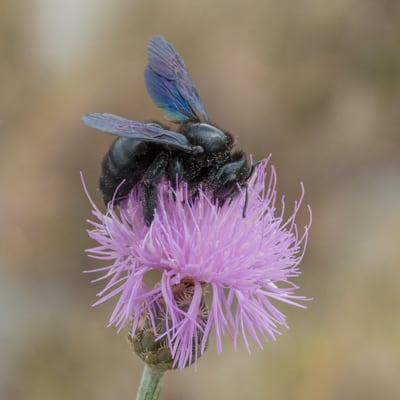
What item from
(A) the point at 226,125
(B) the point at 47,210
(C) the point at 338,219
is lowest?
(B) the point at 47,210

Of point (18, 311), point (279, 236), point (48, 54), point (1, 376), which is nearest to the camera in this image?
point (279, 236)

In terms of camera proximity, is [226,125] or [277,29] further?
[277,29]

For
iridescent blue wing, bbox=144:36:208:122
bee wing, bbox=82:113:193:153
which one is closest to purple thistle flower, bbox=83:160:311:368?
bee wing, bbox=82:113:193:153

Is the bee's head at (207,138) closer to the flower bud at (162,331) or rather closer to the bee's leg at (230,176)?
the bee's leg at (230,176)

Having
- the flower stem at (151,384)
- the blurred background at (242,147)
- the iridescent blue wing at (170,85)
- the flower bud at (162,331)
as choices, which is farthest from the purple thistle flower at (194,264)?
the blurred background at (242,147)

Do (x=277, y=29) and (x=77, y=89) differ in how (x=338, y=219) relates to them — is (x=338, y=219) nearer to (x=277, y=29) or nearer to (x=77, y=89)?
(x=277, y=29)

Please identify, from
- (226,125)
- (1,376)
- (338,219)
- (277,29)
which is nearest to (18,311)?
(1,376)
